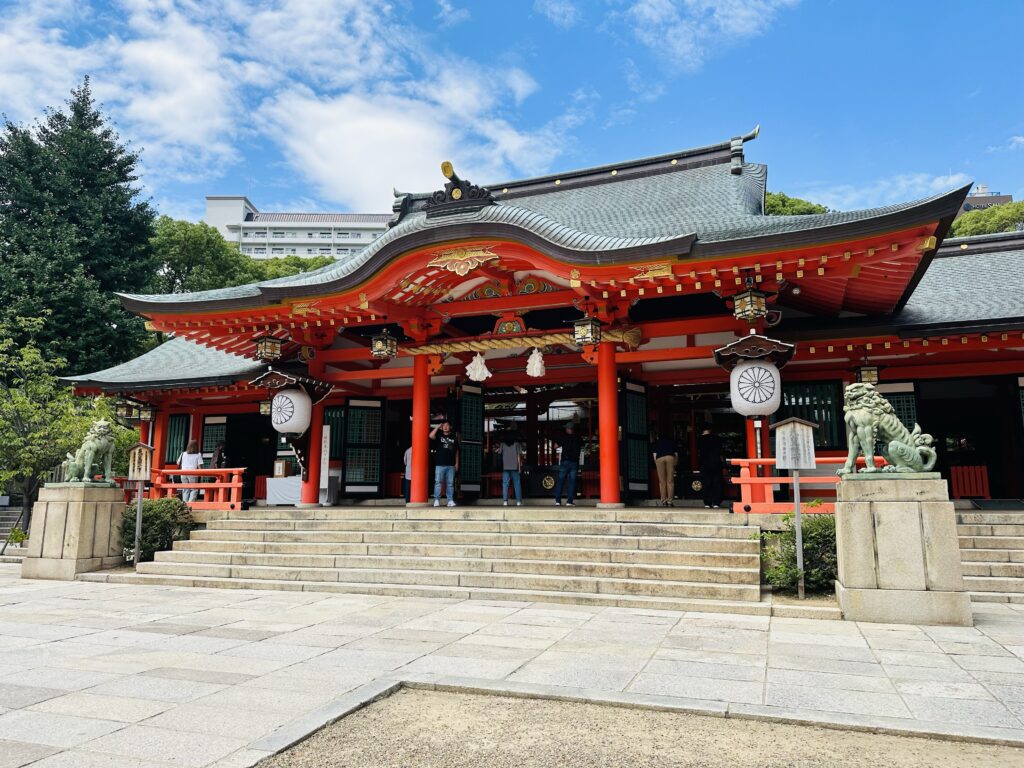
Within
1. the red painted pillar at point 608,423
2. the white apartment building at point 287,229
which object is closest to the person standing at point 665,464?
the red painted pillar at point 608,423

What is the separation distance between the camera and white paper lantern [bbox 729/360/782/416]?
370 inches

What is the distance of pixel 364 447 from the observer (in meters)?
14.7

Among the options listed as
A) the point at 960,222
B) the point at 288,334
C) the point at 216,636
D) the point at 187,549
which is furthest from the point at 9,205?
the point at 960,222

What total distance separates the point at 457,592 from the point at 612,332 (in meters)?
4.72

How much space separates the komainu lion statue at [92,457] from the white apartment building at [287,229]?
77846 millimetres

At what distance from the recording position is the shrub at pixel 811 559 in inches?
304

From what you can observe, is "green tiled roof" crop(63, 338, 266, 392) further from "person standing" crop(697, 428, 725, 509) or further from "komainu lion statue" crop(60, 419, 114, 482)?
"person standing" crop(697, 428, 725, 509)

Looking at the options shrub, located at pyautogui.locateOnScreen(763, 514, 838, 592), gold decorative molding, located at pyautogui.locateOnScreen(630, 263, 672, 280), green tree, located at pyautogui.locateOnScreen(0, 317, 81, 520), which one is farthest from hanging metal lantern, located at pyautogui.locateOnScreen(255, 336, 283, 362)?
shrub, located at pyautogui.locateOnScreen(763, 514, 838, 592)

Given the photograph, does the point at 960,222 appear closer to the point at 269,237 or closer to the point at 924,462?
the point at 924,462

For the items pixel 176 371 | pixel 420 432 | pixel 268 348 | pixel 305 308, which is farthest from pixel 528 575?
pixel 176 371

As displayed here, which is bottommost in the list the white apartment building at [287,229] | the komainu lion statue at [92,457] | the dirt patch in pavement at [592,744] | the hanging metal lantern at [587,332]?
the dirt patch in pavement at [592,744]

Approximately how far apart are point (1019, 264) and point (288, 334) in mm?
14420

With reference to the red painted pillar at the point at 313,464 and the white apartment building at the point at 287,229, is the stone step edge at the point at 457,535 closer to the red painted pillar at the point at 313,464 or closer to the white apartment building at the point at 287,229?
the red painted pillar at the point at 313,464

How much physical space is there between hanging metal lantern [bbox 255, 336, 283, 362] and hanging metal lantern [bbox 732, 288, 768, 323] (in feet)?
27.2
